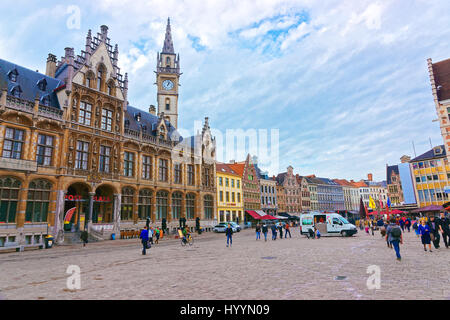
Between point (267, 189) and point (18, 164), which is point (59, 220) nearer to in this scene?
point (18, 164)

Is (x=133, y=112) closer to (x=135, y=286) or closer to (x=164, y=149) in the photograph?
(x=164, y=149)

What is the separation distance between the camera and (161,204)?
36.6 m

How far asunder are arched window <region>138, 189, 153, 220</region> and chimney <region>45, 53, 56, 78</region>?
1825 centimetres

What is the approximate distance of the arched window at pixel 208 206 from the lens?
44.3 meters

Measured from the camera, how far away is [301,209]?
75438 millimetres

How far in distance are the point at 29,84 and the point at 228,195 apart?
119 ft

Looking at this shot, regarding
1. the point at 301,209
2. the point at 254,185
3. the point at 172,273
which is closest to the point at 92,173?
the point at 172,273

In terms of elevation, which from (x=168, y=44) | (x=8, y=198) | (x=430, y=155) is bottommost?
(x=8, y=198)

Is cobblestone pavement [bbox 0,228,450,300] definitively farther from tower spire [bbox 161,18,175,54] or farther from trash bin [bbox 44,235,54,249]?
tower spire [bbox 161,18,175,54]

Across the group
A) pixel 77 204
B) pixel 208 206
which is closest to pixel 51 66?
pixel 77 204

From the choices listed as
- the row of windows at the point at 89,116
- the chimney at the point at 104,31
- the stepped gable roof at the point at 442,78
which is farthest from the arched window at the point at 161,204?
the stepped gable roof at the point at 442,78

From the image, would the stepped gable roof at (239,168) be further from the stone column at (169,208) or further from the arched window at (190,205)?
the stone column at (169,208)

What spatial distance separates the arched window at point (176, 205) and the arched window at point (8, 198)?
1931 centimetres

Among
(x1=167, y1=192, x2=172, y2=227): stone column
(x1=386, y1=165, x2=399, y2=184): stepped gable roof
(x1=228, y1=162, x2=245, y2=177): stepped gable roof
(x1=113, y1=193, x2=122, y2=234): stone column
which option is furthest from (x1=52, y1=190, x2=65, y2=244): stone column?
(x1=386, y1=165, x2=399, y2=184): stepped gable roof
